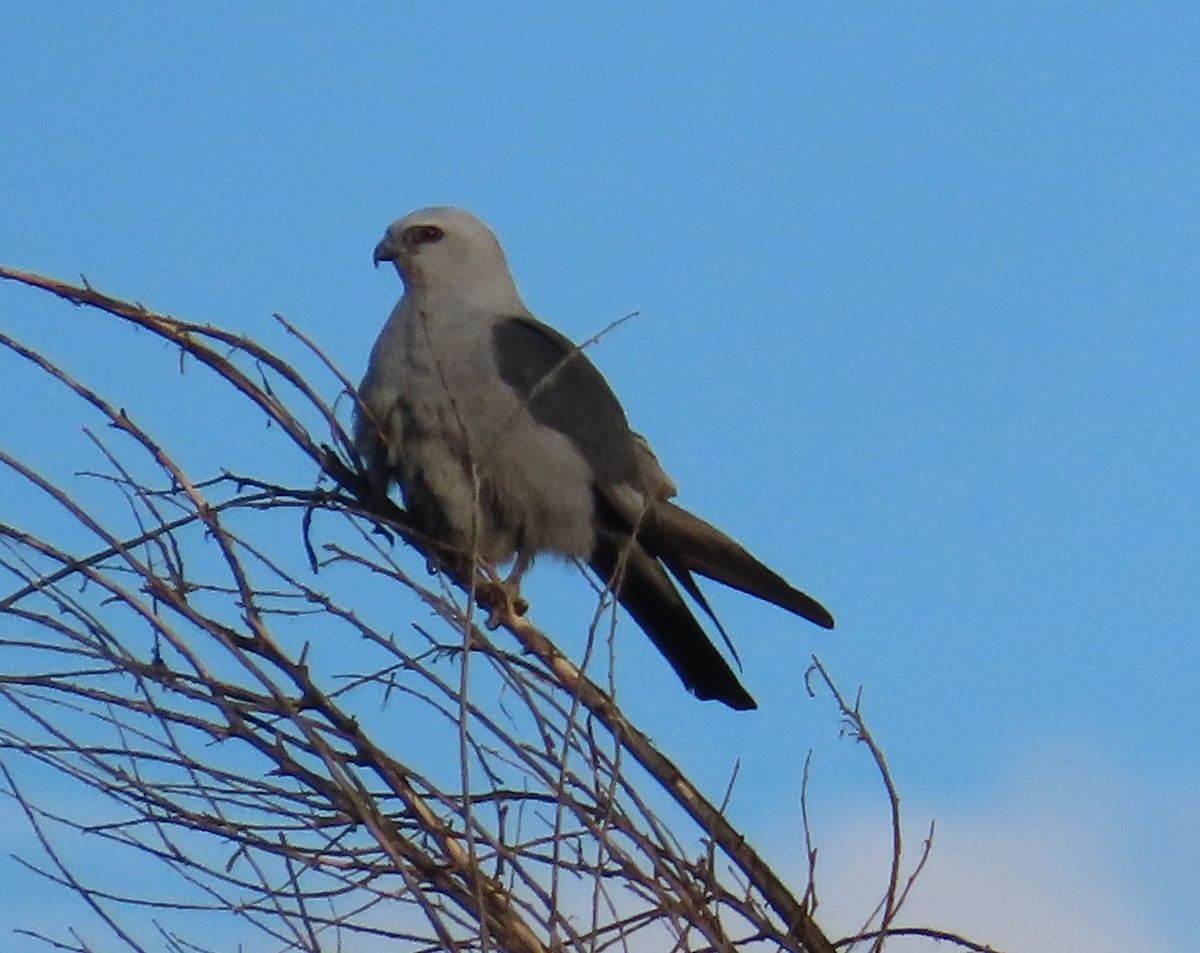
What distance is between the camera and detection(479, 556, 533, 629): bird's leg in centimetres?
344

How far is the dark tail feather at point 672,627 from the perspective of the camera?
4.80 metres

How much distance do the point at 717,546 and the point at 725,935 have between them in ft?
6.83

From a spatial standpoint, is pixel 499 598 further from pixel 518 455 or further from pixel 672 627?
pixel 672 627

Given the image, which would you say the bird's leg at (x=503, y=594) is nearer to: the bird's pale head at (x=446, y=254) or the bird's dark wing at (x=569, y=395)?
the bird's dark wing at (x=569, y=395)

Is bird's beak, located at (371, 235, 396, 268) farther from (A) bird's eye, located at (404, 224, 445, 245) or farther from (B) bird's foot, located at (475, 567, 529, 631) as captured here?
(B) bird's foot, located at (475, 567, 529, 631)

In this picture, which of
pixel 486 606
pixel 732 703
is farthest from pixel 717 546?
pixel 486 606

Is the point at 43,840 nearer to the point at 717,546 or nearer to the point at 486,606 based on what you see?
the point at 486,606

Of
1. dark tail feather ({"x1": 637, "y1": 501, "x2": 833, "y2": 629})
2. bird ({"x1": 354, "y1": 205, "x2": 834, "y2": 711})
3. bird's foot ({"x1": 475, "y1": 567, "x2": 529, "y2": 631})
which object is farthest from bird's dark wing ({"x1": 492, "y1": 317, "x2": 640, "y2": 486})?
bird's foot ({"x1": 475, "y1": 567, "x2": 529, "y2": 631})

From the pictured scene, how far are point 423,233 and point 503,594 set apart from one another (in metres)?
1.75

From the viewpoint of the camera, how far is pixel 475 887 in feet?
7.98

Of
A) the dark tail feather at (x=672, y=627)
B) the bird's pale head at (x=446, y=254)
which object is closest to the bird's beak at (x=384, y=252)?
the bird's pale head at (x=446, y=254)

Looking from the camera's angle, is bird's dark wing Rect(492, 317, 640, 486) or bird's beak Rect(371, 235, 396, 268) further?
bird's beak Rect(371, 235, 396, 268)

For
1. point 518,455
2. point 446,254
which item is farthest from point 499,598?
point 446,254

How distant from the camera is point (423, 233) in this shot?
5090 mm
